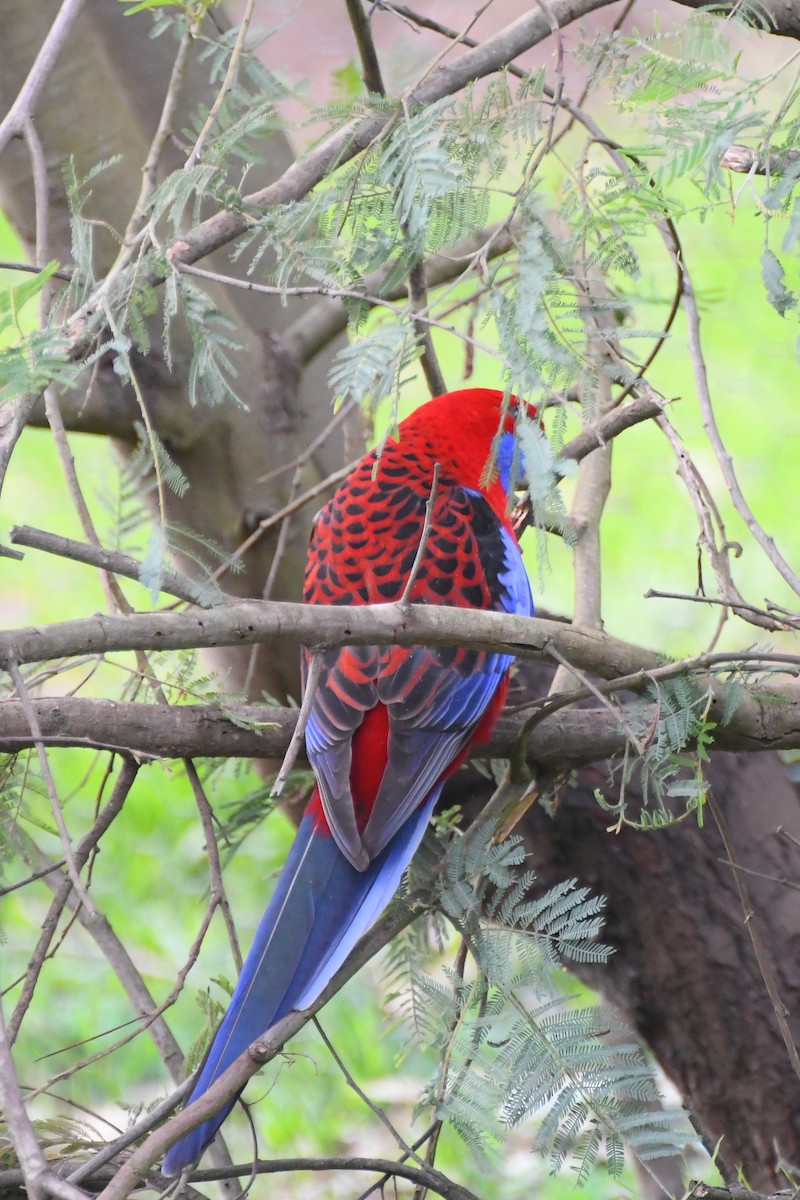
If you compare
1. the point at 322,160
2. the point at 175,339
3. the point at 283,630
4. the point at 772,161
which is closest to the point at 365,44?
the point at 322,160

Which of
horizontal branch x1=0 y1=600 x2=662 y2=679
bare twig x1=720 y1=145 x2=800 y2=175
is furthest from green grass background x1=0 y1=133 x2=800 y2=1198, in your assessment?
horizontal branch x1=0 y1=600 x2=662 y2=679

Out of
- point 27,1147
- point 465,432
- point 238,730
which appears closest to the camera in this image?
point 27,1147

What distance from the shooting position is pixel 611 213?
1.17 m

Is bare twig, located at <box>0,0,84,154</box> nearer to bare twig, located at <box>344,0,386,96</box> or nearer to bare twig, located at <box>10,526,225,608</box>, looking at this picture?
bare twig, located at <box>344,0,386,96</box>

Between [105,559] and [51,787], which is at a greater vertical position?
[105,559]

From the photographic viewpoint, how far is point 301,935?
53.2 inches

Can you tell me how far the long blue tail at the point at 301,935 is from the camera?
1.24 meters

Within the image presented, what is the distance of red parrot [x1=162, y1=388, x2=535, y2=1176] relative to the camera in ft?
4.33

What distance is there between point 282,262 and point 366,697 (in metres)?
0.61

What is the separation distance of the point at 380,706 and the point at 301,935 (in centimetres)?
34

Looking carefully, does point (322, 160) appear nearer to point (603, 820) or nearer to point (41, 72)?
point (41, 72)

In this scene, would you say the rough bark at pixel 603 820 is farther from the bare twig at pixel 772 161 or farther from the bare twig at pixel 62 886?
the bare twig at pixel 772 161

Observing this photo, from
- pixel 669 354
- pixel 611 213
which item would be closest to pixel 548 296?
pixel 611 213

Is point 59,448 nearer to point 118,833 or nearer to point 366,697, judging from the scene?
point 366,697
